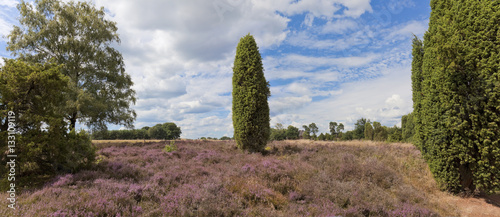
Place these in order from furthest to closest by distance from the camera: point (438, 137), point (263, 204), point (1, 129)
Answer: point (438, 137)
point (1, 129)
point (263, 204)

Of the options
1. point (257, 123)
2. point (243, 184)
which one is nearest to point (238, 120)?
point (257, 123)

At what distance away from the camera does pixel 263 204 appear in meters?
5.36

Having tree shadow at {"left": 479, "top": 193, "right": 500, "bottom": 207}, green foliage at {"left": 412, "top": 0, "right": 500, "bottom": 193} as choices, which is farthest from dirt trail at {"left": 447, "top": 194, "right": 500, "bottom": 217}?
green foliage at {"left": 412, "top": 0, "right": 500, "bottom": 193}

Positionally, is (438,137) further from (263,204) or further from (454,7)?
(263,204)

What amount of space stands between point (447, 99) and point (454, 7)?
131 inches

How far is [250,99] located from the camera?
12.7m

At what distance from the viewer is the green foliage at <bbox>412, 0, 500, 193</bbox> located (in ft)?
22.1

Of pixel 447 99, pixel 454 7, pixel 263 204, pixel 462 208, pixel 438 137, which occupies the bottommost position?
pixel 462 208

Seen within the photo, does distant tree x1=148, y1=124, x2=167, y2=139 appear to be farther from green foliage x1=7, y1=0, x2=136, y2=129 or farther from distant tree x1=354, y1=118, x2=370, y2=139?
distant tree x1=354, y1=118, x2=370, y2=139

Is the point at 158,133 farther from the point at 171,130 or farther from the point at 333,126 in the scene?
the point at 333,126

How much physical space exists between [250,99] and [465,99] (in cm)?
893

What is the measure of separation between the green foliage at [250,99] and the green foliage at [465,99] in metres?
7.50

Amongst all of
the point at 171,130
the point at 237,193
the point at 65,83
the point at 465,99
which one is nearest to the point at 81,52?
the point at 65,83

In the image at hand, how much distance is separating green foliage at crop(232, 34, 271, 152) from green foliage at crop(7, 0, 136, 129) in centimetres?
1012
